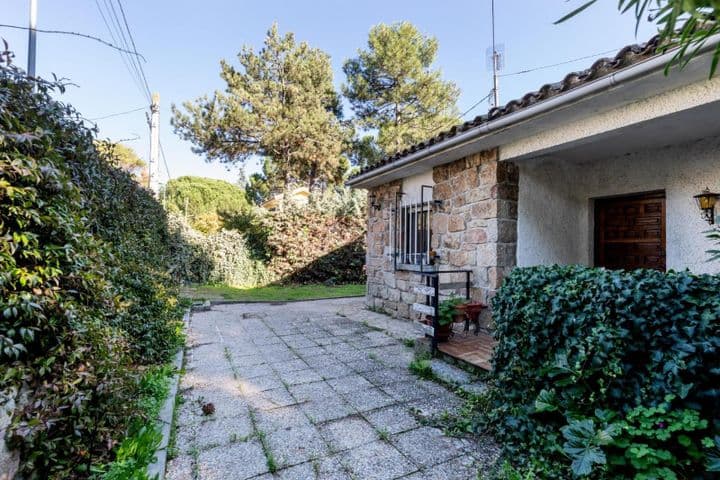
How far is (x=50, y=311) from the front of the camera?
5.92 feet

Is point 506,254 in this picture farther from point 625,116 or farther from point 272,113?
point 272,113

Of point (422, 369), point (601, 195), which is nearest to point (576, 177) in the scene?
point (601, 195)

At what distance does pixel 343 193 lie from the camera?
13.3 metres

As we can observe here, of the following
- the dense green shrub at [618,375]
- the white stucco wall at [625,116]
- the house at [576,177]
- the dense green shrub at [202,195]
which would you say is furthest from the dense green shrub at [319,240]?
the dense green shrub at [618,375]

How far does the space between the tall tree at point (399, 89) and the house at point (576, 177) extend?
12.0 m

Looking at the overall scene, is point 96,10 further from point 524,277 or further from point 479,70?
point 479,70

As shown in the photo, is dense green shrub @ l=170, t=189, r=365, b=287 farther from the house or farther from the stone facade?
the house

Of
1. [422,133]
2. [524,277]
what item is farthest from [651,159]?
[422,133]

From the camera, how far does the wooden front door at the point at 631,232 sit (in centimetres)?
442

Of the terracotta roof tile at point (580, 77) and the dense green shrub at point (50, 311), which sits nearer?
the dense green shrub at point (50, 311)

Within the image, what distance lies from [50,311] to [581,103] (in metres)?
4.10

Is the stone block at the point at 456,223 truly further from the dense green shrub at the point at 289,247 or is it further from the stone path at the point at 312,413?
the dense green shrub at the point at 289,247

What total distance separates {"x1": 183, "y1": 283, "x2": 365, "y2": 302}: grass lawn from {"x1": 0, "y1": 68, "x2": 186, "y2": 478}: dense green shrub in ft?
20.8

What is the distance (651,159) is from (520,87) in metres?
8.78
